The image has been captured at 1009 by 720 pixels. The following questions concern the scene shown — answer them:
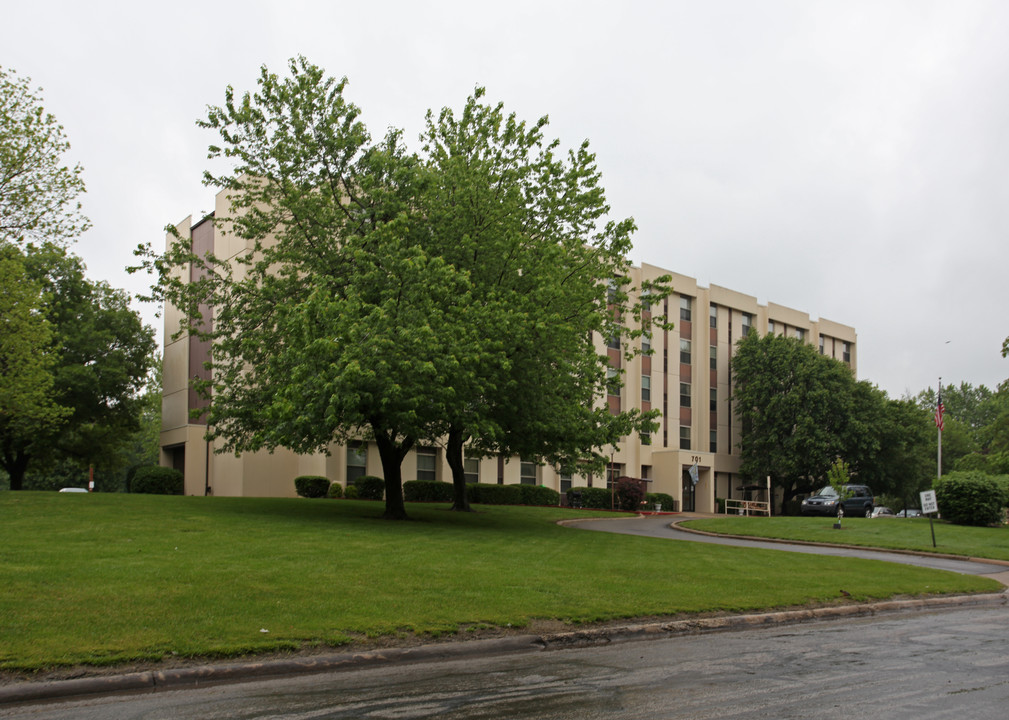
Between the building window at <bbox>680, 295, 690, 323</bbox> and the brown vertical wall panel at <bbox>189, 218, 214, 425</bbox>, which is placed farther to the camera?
the building window at <bbox>680, 295, 690, 323</bbox>

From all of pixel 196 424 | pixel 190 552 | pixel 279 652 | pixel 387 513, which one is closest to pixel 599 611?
pixel 279 652

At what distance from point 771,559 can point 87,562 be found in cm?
1422

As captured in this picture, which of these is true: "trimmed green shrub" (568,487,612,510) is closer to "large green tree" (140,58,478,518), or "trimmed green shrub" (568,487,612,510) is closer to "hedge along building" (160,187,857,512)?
"hedge along building" (160,187,857,512)

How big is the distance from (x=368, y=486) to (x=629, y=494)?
16.0 meters

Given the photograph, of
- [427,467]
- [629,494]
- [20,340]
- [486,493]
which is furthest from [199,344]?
[629,494]

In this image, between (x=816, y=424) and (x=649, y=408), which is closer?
(x=816, y=424)

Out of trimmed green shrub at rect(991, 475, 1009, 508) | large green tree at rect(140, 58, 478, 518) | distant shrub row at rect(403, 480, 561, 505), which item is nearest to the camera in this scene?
large green tree at rect(140, 58, 478, 518)

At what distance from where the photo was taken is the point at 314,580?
38.8 feet

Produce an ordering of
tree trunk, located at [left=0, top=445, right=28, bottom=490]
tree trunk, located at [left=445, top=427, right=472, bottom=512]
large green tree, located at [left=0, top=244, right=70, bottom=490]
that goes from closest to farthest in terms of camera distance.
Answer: large green tree, located at [left=0, top=244, right=70, bottom=490] → tree trunk, located at [left=445, top=427, right=472, bottom=512] → tree trunk, located at [left=0, top=445, right=28, bottom=490]

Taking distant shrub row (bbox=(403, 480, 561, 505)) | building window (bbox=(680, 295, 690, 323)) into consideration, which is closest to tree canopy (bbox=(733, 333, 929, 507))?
building window (bbox=(680, 295, 690, 323))

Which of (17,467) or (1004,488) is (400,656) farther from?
(17,467)

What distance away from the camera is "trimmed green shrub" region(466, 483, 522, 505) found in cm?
4112

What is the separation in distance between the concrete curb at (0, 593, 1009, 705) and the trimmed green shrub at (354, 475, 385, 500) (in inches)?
1027

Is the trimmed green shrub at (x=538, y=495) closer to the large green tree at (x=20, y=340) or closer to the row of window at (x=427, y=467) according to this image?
the row of window at (x=427, y=467)
